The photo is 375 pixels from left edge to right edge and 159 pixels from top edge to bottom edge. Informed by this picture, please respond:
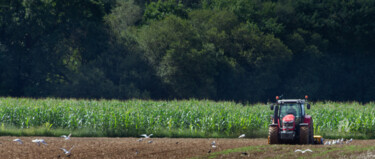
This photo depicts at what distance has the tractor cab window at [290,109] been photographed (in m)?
21.8

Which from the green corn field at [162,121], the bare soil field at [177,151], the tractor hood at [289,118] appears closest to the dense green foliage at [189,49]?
the green corn field at [162,121]

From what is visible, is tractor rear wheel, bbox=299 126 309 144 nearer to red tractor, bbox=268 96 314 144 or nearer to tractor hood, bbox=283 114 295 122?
red tractor, bbox=268 96 314 144

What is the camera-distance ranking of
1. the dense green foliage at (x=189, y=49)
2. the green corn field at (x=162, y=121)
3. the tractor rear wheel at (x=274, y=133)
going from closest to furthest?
the tractor rear wheel at (x=274, y=133), the green corn field at (x=162, y=121), the dense green foliage at (x=189, y=49)

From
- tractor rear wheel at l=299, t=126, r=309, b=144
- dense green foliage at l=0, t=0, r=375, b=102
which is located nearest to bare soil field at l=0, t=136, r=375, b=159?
tractor rear wheel at l=299, t=126, r=309, b=144

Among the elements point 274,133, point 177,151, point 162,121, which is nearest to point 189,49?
point 162,121

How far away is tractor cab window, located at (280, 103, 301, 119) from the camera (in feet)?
71.5

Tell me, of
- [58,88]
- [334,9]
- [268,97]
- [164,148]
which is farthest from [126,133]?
[334,9]

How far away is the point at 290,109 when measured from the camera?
21891 millimetres

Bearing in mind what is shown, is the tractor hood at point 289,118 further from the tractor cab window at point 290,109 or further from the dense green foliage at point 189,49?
the dense green foliage at point 189,49

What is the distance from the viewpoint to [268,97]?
66.4 meters

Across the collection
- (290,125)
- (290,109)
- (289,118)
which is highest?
(290,109)

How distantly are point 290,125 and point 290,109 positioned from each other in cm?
94

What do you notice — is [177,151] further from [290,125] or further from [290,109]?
[290,109]

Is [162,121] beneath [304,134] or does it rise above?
above
